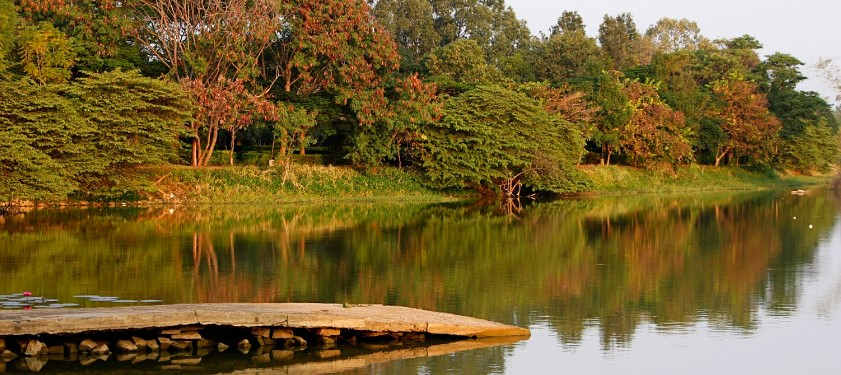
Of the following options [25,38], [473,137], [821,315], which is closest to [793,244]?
[821,315]

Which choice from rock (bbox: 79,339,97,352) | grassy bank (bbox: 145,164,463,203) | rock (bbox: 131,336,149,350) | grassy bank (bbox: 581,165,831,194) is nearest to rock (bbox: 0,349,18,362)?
rock (bbox: 79,339,97,352)

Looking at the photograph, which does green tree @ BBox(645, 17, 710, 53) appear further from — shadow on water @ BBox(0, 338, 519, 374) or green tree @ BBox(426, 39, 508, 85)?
shadow on water @ BBox(0, 338, 519, 374)

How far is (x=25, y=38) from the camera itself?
36.5 metres

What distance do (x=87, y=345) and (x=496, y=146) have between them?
33.1 m

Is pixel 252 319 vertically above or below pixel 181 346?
above

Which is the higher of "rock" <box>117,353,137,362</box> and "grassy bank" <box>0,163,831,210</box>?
"grassy bank" <box>0,163,831,210</box>

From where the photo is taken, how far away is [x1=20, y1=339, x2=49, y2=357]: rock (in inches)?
452

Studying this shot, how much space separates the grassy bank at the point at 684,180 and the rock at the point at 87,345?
135 ft

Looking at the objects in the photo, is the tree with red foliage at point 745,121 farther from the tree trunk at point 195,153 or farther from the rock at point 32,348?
the rock at point 32,348

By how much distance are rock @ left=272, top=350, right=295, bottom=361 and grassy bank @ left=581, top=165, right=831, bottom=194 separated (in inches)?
1582

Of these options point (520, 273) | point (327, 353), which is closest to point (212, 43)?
point (520, 273)

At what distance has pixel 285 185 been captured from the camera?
41.2 meters

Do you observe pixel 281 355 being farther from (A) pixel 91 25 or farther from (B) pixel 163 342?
(A) pixel 91 25

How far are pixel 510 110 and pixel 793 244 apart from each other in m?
20.5
